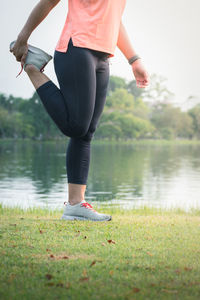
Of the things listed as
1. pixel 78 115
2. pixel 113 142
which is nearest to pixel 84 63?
pixel 78 115

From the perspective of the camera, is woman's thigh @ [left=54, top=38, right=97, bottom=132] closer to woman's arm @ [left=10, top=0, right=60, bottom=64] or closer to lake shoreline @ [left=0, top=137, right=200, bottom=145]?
woman's arm @ [left=10, top=0, right=60, bottom=64]

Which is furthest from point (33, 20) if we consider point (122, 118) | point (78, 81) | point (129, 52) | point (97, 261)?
point (122, 118)

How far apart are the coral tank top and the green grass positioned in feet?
3.64

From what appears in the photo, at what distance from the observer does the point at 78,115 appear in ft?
8.52

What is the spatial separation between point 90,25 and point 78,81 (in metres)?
0.34

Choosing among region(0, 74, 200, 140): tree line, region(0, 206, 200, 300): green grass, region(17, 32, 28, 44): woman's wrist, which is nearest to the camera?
region(0, 206, 200, 300): green grass

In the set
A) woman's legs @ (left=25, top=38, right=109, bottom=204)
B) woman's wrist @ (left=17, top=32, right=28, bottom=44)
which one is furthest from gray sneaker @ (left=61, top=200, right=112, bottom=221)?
woman's wrist @ (left=17, top=32, right=28, bottom=44)

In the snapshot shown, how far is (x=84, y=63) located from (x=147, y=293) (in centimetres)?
145

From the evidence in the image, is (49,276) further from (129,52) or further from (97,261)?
(129,52)

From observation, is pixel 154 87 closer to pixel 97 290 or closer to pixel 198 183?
pixel 198 183

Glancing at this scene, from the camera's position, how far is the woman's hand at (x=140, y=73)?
2.91 meters

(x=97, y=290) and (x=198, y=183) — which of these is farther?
(x=198, y=183)

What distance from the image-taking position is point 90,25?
2580mm

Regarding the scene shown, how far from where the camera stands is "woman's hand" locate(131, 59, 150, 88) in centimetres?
291
